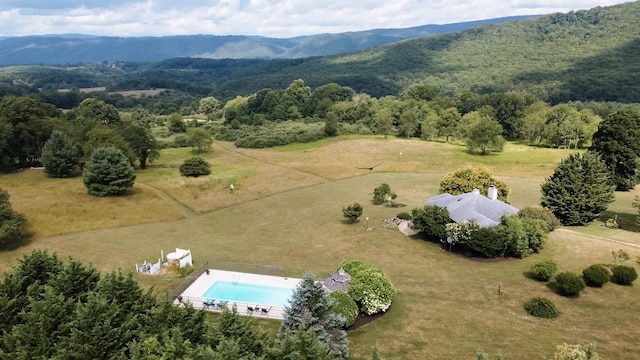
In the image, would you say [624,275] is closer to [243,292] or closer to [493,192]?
[493,192]

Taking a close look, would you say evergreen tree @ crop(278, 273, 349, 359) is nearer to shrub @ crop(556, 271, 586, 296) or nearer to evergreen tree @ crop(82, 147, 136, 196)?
shrub @ crop(556, 271, 586, 296)

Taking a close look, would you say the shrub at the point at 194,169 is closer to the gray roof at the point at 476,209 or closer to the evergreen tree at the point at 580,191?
the gray roof at the point at 476,209

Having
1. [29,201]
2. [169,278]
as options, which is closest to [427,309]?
[169,278]

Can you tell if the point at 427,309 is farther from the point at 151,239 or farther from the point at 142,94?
the point at 142,94

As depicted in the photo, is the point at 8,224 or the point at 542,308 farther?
the point at 8,224

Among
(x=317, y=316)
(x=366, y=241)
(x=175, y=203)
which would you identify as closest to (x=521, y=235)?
(x=366, y=241)

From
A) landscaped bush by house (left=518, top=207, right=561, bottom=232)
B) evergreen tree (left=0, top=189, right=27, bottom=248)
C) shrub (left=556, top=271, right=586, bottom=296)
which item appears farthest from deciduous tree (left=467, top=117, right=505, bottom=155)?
evergreen tree (left=0, top=189, right=27, bottom=248)
